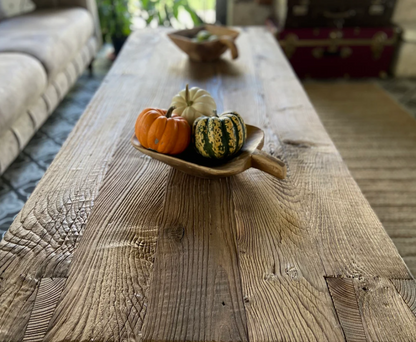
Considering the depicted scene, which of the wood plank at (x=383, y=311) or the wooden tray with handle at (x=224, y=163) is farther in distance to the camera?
the wooden tray with handle at (x=224, y=163)

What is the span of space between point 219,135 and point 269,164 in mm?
126

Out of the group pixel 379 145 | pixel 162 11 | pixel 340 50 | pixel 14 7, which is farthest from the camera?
pixel 162 11

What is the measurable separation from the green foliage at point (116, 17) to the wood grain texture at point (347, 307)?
2543 millimetres

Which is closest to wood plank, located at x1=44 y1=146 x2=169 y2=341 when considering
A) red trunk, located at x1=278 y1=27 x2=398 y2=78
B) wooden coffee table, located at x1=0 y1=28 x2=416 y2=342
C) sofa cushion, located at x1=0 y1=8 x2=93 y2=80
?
wooden coffee table, located at x1=0 y1=28 x2=416 y2=342

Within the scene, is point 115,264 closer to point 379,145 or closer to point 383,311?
point 383,311

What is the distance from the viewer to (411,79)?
2.65m

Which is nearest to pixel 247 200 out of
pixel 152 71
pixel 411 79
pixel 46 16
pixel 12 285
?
pixel 12 285

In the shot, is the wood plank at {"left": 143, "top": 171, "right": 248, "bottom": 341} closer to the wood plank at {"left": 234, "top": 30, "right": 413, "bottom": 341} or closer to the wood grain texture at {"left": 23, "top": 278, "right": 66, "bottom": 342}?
the wood plank at {"left": 234, "top": 30, "right": 413, "bottom": 341}

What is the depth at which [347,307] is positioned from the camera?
21.5 inches

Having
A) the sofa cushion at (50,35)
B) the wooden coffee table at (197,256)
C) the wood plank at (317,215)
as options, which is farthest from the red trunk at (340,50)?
the wooden coffee table at (197,256)

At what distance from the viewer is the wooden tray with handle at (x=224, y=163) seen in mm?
750

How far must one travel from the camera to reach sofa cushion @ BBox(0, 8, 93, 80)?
177 cm

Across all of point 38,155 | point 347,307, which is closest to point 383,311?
point 347,307

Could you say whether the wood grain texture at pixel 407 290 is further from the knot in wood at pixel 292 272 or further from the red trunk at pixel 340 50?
the red trunk at pixel 340 50
